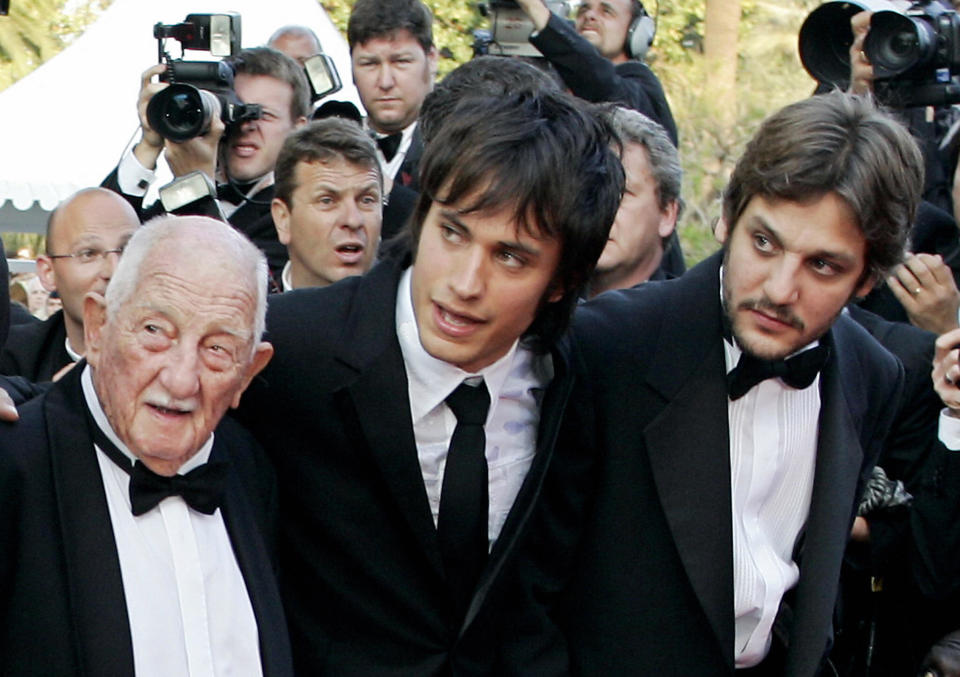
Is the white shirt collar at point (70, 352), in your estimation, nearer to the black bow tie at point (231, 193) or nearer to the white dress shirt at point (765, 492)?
the black bow tie at point (231, 193)

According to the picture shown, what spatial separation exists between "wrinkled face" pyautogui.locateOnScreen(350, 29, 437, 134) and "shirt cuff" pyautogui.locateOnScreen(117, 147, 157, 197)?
1.03 m

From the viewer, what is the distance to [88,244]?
4.78 m

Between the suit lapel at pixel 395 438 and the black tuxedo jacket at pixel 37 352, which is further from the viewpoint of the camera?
the black tuxedo jacket at pixel 37 352

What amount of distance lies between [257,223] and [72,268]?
2.39 feet

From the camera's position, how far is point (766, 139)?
352cm

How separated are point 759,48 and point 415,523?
15.3 meters

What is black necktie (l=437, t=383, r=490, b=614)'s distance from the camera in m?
3.09

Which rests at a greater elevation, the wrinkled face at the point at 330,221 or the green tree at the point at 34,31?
the wrinkled face at the point at 330,221

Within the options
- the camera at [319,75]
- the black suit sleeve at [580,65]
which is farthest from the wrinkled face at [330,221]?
the camera at [319,75]

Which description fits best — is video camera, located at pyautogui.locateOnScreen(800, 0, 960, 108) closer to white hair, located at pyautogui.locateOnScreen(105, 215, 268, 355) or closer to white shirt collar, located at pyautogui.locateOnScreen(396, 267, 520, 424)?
white shirt collar, located at pyautogui.locateOnScreen(396, 267, 520, 424)

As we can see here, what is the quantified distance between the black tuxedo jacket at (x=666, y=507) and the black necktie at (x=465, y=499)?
0.29 meters

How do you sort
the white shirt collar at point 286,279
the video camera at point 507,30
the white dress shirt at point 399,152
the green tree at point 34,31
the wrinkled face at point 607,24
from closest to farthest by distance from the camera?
1. the white shirt collar at point 286,279
2. the white dress shirt at point 399,152
3. the video camera at point 507,30
4. the wrinkled face at point 607,24
5. the green tree at point 34,31

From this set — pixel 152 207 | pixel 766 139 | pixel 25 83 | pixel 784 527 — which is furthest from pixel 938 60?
pixel 25 83

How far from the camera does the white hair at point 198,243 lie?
2881mm
